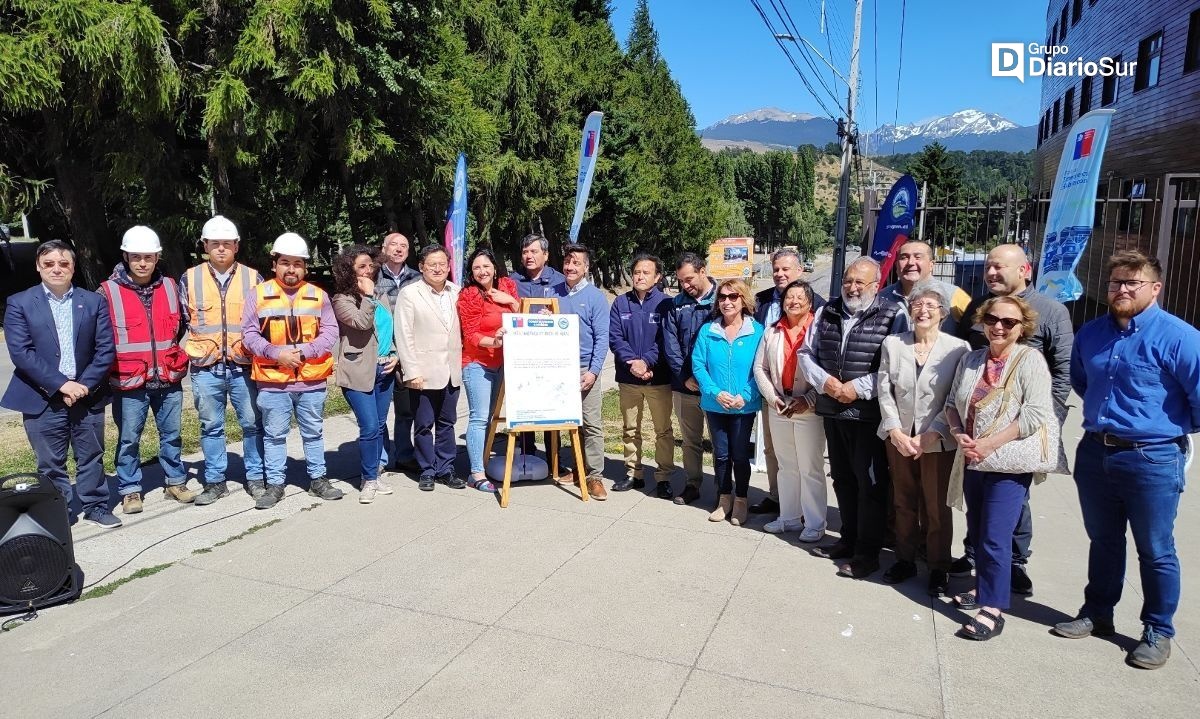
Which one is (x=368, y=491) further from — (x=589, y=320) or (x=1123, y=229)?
(x=1123, y=229)

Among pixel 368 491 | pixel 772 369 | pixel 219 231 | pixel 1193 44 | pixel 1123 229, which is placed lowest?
pixel 368 491

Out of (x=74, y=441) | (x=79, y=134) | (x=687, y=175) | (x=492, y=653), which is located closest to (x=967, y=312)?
(x=492, y=653)

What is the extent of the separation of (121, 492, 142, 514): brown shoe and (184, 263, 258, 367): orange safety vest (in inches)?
44.6

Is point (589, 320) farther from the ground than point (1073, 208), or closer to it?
closer to it

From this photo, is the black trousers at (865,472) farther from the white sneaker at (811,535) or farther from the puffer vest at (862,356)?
the white sneaker at (811,535)

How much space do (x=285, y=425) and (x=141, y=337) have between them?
3.90 feet

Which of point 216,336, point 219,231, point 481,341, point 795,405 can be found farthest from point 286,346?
point 795,405

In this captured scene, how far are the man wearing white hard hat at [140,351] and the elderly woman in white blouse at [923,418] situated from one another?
16.6ft

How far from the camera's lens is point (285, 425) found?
19.4 ft

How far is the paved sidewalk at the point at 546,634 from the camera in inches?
132

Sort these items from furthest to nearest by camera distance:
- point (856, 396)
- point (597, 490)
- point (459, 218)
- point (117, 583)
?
point (459, 218)
point (597, 490)
point (117, 583)
point (856, 396)

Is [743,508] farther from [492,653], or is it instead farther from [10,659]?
[10,659]

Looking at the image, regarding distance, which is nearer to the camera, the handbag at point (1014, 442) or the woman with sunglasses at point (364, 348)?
the handbag at point (1014, 442)

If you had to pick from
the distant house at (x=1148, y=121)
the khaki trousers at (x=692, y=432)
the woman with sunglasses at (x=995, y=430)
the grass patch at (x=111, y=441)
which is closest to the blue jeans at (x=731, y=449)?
the khaki trousers at (x=692, y=432)
